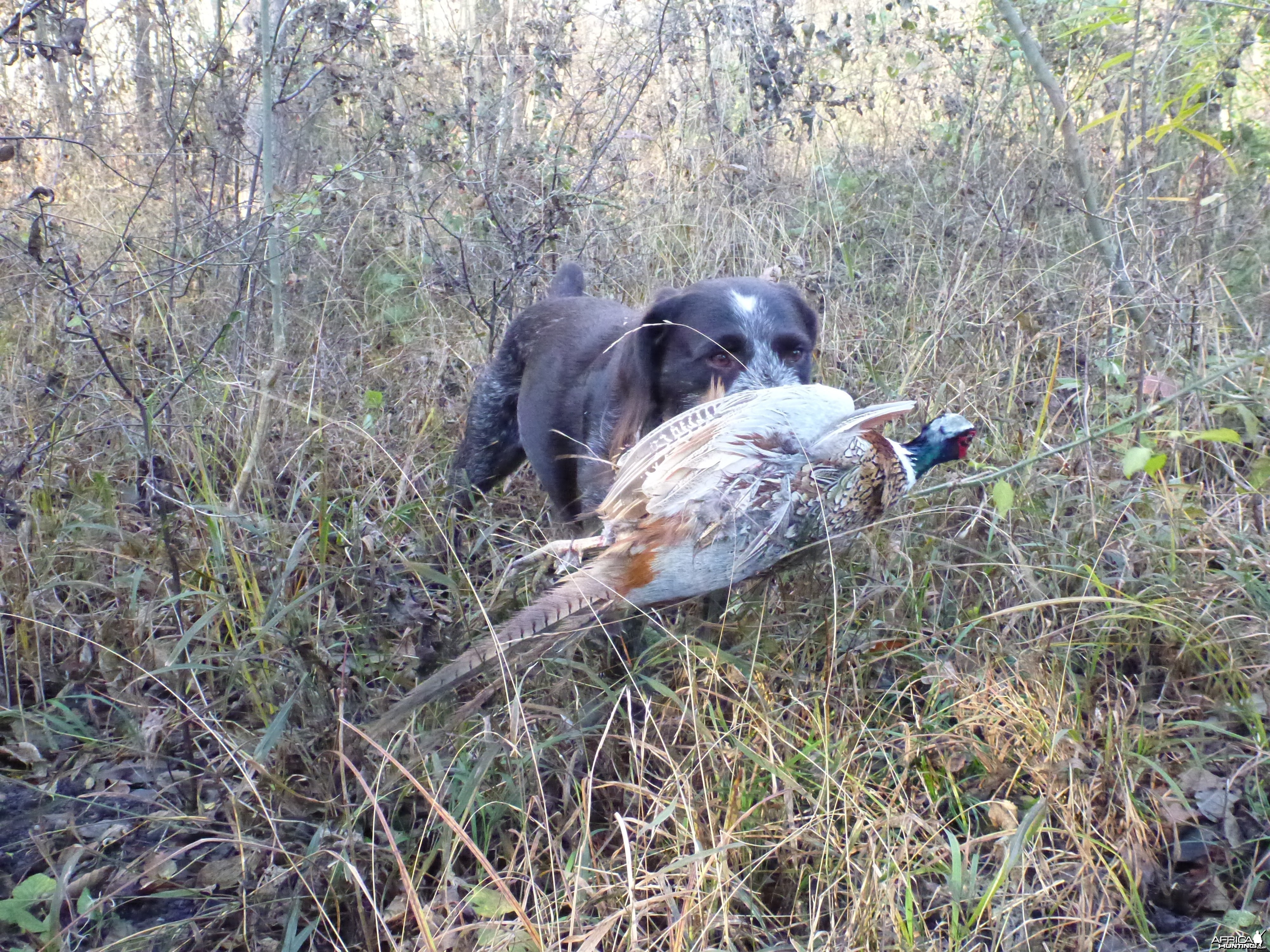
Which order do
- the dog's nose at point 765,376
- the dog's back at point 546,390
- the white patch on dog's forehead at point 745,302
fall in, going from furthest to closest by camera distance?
1. the dog's back at point 546,390
2. the white patch on dog's forehead at point 745,302
3. the dog's nose at point 765,376

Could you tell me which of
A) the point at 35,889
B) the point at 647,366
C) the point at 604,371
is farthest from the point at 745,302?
the point at 35,889

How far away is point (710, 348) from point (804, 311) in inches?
15.3

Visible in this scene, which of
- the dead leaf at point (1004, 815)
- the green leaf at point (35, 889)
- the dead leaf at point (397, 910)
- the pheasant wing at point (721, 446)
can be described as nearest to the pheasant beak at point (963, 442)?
the pheasant wing at point (721, 446)

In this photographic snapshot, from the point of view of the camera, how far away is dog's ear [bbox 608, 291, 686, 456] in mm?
3018

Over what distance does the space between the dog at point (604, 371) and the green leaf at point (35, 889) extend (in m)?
1.27

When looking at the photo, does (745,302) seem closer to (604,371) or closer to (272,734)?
(604,371)

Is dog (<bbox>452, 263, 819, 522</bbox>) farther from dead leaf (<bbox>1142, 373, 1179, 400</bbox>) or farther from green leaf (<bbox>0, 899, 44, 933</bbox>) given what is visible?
green leaf (<bbox>0, 899, 44, 933</bbox>)

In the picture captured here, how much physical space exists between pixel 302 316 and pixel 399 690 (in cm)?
263

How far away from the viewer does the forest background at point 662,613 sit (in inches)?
73.2

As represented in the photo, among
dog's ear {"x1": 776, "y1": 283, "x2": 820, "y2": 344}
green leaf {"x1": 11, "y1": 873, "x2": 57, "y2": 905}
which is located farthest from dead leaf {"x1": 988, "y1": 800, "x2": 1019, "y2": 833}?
green leaf {"x1": 11, "y1": 873, "x2": 57, "y2": 905}

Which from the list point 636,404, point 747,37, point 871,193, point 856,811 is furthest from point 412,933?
point 747,37

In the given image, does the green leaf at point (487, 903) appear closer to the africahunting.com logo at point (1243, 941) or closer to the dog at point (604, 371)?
the dog at point (604, 371)

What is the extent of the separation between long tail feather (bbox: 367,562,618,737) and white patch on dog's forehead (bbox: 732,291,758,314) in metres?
1.31

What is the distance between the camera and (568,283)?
Answer: 4.03 metres
